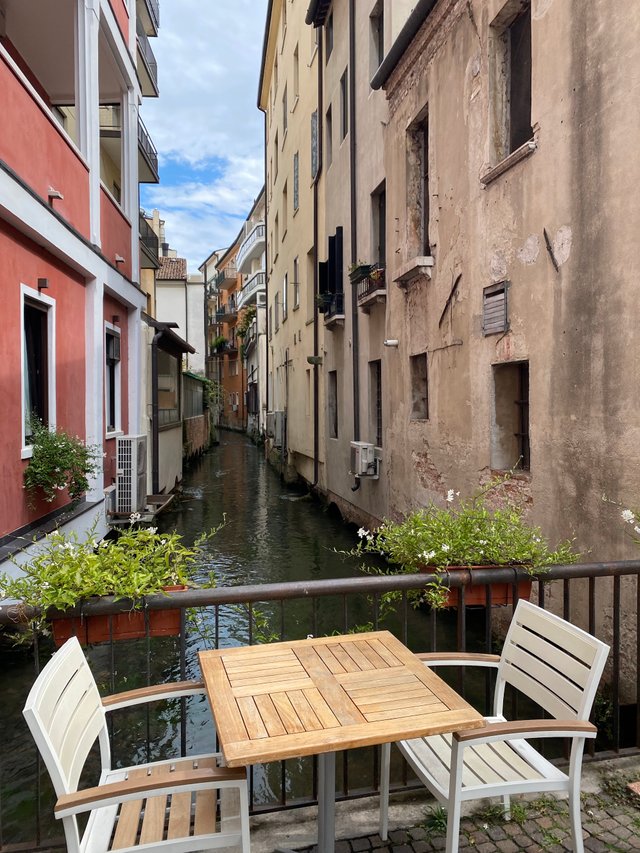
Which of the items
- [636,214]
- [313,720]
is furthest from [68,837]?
[636,214]

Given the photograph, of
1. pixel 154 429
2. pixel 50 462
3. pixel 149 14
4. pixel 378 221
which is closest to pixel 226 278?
pixel 149 14

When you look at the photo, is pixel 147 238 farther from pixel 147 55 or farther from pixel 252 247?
pixel 252 247

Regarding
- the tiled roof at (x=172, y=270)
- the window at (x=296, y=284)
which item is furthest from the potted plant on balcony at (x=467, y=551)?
the tiled roof at (x=172, y=270)

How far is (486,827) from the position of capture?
8.18ft

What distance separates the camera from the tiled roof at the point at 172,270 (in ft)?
126

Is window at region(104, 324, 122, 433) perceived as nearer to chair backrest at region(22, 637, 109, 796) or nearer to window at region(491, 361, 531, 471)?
window at region(491, 361, 531, 471)

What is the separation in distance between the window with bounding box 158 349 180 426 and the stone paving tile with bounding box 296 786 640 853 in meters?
13.3

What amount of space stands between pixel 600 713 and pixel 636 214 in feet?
10.6

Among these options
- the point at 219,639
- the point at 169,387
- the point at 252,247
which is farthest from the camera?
Answer: the point at 252,247

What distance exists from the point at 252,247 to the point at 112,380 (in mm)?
24141

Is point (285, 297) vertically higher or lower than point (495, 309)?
higher

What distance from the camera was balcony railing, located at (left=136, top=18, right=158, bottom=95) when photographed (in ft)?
40.9

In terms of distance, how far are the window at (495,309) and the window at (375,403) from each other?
→ 4.63 metres

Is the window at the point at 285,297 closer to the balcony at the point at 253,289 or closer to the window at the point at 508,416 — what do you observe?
the balcony at the point at 253,289
